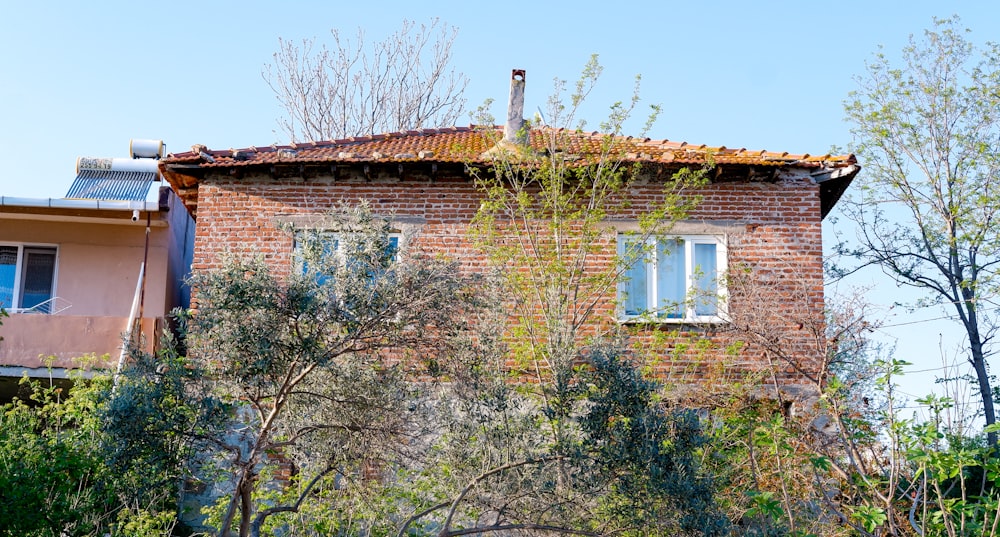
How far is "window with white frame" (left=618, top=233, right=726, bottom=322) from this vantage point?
14164mm

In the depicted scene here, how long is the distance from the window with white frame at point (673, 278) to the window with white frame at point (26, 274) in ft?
28.2

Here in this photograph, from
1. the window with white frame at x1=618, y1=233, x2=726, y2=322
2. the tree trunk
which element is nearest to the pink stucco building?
the window with white frame at x1=618, y1=233, x2=726, y2=322

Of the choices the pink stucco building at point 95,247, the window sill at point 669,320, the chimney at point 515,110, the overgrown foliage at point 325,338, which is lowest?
the overgrown foliage at point 325,338

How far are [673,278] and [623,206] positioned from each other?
1.15 m

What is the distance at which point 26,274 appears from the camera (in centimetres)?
1673

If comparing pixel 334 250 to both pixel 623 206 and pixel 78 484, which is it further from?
pixel 623 206

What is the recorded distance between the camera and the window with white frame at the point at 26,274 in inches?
651

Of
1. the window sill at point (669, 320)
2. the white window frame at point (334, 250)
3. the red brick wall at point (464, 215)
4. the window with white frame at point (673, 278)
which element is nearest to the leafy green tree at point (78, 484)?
the white window frame at point (334, 250)

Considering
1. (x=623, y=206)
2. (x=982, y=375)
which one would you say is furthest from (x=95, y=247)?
(x=982, y=375)

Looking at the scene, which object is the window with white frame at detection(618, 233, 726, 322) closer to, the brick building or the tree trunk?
the brick building

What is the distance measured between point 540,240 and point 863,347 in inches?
162

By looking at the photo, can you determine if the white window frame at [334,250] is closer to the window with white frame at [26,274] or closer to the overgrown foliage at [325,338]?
the overgrown foliage at [325,338]

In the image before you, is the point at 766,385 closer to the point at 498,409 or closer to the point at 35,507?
the point at 498,409

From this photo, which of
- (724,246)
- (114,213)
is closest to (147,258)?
(114,213)
